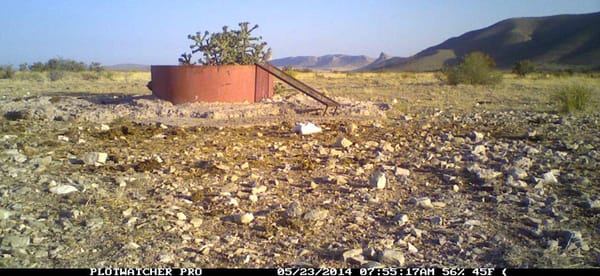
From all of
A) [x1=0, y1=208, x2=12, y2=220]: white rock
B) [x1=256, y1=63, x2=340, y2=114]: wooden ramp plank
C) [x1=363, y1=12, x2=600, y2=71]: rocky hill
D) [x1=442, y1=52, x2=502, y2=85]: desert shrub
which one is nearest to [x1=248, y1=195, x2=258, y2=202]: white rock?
[x1=0, y1=208, x2=12, y2=220]: white rock

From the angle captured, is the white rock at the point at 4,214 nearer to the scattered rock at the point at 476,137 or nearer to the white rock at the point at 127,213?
the white rock at the point at 127,213

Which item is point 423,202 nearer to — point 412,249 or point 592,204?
point 412,249

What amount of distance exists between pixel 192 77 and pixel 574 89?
32.8ft

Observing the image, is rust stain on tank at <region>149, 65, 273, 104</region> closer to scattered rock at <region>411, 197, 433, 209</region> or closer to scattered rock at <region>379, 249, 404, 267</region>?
scattered rock at <region>411, 197, 433, 209</region>

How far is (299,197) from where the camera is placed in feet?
17.5

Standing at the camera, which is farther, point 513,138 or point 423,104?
point 423,104

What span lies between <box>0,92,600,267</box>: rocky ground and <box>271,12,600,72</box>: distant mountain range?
2472 inches

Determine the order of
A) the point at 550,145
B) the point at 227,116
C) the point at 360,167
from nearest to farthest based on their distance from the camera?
the point at 360,167, the point at 550,145, the point at 227,116

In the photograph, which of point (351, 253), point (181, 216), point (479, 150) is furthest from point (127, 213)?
point (479, 150)

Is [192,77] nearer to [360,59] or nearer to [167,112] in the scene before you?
[167,112]

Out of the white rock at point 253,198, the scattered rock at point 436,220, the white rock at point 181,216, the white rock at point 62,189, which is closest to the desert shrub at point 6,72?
the white rock at point 62,189

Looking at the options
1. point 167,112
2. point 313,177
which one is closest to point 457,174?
point 313,177

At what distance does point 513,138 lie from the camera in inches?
347

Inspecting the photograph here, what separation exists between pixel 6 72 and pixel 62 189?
3362cm
